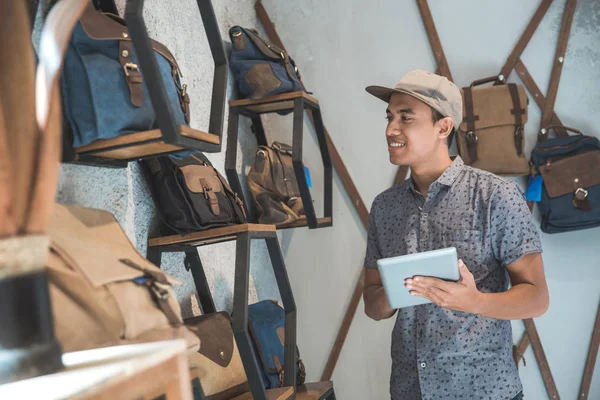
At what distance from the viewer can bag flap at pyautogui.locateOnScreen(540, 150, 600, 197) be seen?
2.67 meters

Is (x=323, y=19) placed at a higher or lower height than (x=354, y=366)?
higher

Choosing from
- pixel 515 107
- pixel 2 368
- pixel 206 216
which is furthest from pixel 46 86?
pixel 515 107

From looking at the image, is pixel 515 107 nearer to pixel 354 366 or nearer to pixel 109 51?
pixel 354 366

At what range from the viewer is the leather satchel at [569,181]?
2.67 m

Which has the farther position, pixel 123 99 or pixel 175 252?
pixel 175 252

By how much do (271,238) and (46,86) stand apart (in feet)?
4.03

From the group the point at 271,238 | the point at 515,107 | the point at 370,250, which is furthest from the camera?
the point at 515,107

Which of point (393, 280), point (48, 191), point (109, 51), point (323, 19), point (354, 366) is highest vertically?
point (323, 19)

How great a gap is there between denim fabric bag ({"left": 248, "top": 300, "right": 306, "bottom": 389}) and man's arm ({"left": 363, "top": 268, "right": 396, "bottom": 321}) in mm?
422

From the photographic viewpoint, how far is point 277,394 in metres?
1.82

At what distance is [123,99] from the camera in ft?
4.11

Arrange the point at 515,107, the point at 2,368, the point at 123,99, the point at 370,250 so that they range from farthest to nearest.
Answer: the point at 515,107
the point at 370,250
the point at 123,99
the point at 2,368

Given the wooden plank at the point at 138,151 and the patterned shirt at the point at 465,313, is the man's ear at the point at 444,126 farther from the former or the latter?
the wooden plank at the point at 138,151

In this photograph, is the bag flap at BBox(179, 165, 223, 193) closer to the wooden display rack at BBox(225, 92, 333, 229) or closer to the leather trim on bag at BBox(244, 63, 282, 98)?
the wooden display rack at BBox(225, 92, 333, 229)
